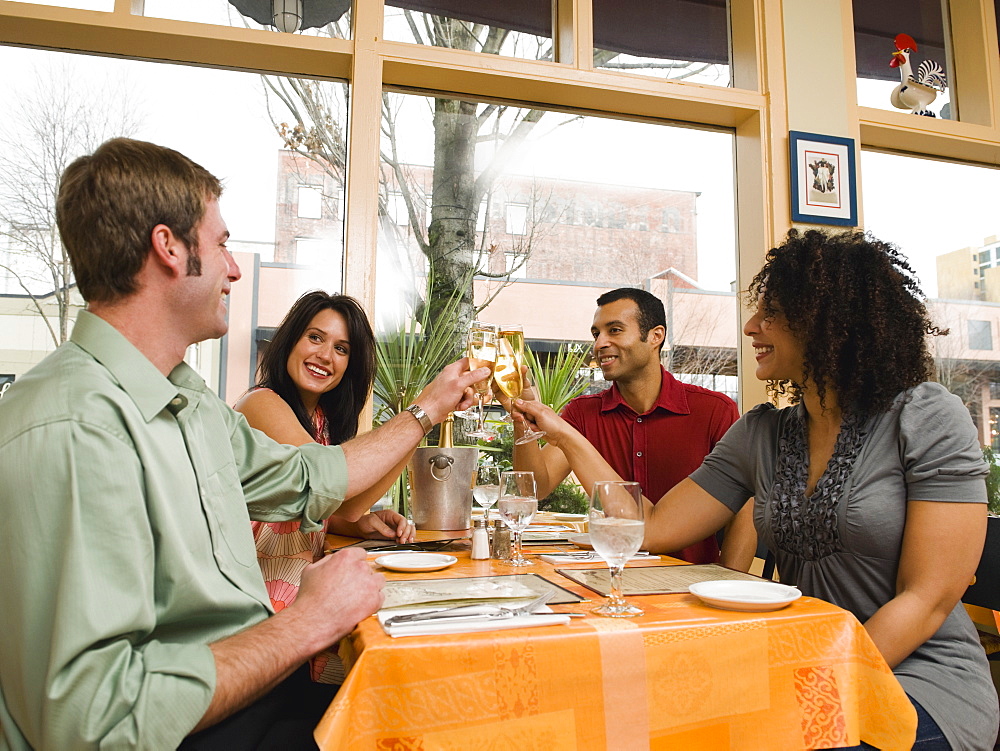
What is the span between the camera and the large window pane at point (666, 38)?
135 inches

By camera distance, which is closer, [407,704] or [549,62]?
[407,704]

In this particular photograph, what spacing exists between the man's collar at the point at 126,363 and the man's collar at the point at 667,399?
5.80 feet

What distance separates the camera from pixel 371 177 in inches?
115

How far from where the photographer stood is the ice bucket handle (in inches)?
72.6

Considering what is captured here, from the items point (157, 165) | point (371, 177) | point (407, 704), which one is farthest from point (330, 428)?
point (407, 704)

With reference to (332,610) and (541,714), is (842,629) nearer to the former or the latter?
(541,714)

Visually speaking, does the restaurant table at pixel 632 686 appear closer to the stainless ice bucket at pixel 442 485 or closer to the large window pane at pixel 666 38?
the stainless ice bucket at pixel 442 485

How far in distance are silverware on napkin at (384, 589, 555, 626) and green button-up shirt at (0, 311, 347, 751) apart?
0.76 ft

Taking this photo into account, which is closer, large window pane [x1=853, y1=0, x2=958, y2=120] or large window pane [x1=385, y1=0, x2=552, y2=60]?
large window pane [x1=385, y1=0, x2=552, y2=60]

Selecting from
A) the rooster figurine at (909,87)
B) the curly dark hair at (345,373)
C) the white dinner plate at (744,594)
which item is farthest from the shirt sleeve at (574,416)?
the rooster figurine at (909,87)

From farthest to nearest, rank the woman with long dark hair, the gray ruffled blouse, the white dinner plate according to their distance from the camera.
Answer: the woman with long dark hair < the gray ruffled blouse < the white dinner plate

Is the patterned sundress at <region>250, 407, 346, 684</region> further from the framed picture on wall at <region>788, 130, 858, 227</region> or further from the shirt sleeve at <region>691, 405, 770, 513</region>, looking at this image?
the framed picture on wall at <region>788, 130, 858, 227</region>

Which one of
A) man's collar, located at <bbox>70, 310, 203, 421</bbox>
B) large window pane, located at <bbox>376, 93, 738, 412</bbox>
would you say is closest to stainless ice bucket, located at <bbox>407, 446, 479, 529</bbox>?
man's collar, located at <bbox>70, 310, 203, 421</bbox>

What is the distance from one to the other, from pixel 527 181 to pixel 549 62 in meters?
0.50
